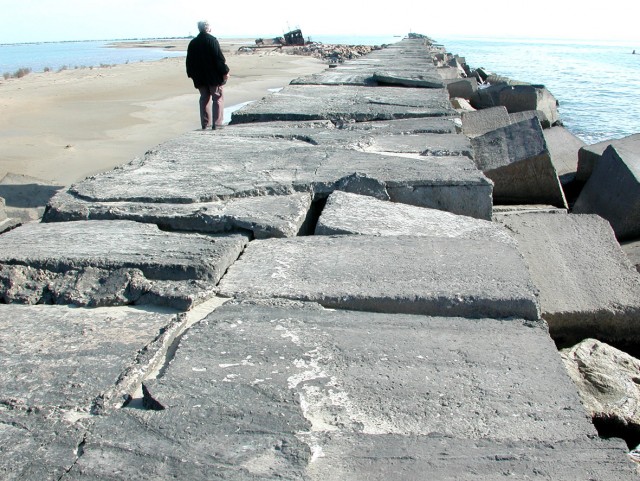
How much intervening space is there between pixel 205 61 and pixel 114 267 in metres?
4.78

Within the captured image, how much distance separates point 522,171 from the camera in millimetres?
3453

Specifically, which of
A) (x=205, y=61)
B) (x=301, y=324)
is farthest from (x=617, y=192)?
(x=205, y=61)

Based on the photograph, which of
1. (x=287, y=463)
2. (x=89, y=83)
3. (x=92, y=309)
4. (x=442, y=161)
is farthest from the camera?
(x=89, y=83)

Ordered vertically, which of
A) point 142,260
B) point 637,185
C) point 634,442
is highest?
point 142,260

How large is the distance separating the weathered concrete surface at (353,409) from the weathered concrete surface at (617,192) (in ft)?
7.26

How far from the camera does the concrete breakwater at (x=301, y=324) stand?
106 cm

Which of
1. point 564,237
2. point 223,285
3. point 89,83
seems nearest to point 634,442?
point 564,237

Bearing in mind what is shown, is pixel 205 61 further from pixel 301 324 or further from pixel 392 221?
pixel 301 324

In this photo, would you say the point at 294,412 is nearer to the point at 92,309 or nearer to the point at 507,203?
the point at 92,309

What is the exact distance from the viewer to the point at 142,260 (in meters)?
1.68

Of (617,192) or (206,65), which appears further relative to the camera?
(206,65)

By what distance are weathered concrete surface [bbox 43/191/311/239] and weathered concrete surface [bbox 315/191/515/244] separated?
11 centimetres

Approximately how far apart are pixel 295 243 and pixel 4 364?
860mm

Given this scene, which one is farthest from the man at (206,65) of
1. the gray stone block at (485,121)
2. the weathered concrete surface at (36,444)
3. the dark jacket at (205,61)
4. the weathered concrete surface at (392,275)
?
the weathered concrete surface at (36,444)
